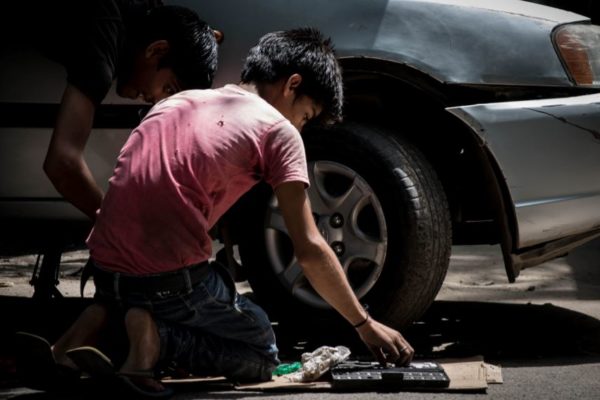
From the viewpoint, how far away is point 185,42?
13.3 ft

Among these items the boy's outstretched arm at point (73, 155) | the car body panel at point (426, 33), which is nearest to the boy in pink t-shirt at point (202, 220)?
the boy's outstretched arm at point (73, 155)

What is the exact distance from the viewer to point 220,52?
432 cm

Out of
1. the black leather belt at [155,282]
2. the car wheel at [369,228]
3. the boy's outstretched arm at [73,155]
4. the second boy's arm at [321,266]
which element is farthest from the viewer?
the car wheel at [369,228]

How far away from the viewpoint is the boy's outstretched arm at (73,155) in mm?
3961

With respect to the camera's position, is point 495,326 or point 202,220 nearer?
point 202,220

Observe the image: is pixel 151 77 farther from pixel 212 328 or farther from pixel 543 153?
pixel 543 153

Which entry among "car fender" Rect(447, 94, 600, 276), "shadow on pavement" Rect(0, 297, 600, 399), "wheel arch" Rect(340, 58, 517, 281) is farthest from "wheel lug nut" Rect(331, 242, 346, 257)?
"car fender" Rect(447, 94, 600, 276)

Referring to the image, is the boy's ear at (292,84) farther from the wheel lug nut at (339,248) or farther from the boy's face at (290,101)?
the wheel lug nut at (339,248)

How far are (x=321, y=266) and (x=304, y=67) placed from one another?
66 centimetres

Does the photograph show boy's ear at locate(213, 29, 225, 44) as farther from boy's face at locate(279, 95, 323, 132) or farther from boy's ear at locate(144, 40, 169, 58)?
boy's face at locate(279, 95, 323, 132)

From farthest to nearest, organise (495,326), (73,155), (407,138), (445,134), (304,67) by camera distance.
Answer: (495,326), (445,134), (407,138), (73,155), (304,67)

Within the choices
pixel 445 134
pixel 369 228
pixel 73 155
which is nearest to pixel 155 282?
pixel 73 155

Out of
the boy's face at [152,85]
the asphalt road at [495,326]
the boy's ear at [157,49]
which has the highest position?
the boy's ear at [157,49]

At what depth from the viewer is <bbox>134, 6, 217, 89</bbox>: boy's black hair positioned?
4.07m
